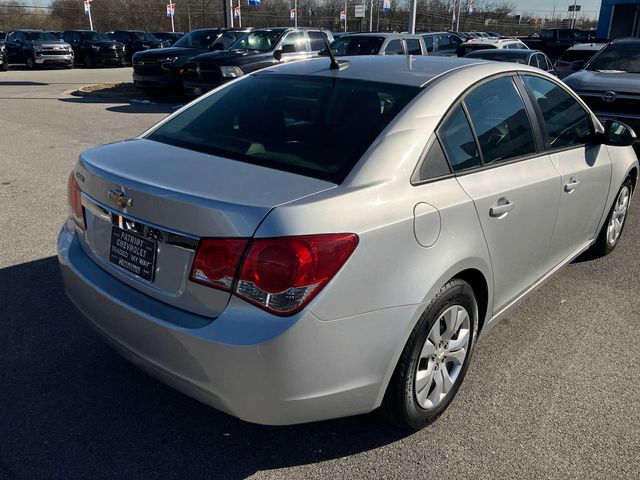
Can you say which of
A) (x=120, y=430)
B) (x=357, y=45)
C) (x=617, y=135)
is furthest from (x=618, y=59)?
(x=120, y=430)

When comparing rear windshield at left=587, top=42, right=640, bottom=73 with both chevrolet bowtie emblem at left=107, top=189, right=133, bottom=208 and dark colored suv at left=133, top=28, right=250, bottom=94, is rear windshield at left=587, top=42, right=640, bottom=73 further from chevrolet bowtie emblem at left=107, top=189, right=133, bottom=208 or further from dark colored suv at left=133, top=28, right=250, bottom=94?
dark colored suv at left=133, top=28, right=250, bottom=94

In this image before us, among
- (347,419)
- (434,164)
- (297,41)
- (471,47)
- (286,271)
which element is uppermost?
(297,41)

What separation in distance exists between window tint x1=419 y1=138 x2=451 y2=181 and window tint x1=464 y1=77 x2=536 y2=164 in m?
0.38

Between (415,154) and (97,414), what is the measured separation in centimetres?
200

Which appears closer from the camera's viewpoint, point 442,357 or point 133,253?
point 133,253

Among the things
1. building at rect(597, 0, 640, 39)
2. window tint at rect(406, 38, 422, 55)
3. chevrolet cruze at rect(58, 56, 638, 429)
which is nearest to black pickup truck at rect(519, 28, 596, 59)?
building at rect(597, 0, 640, 39)

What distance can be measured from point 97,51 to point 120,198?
1149 inches

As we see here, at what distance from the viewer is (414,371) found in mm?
2566

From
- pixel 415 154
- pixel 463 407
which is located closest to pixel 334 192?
pixel 415 154

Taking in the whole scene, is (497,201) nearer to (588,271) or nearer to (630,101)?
(588,271)

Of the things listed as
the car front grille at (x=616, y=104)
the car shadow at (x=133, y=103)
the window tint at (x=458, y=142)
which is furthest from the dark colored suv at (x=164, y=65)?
the window tint at (x=458, y=142)

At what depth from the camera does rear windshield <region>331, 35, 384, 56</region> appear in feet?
43.9

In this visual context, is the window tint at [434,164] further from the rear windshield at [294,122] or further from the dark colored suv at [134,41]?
the dark colored suv at [134,41]

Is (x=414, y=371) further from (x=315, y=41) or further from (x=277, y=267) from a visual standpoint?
(x=315, y=41)
